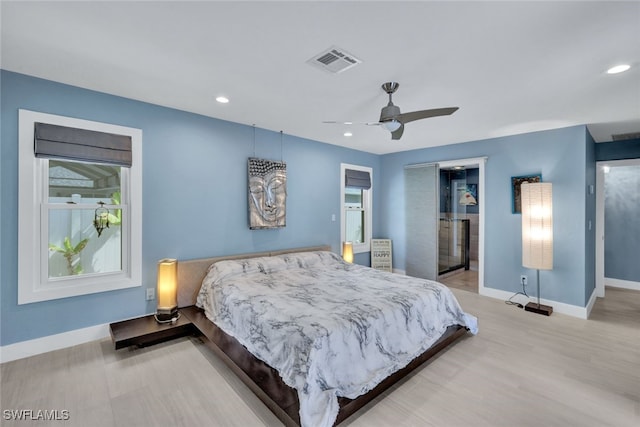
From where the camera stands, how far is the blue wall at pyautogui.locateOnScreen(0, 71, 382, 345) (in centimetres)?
250

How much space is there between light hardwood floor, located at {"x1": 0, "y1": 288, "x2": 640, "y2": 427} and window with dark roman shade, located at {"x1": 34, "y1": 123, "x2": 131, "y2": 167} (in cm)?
189

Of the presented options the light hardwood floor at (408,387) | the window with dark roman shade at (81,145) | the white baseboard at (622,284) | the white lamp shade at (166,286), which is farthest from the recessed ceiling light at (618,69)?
the white baseboard at (622,284)

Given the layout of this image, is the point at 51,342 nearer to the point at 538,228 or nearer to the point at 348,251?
the point at 348,251

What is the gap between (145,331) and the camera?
276 centimetres

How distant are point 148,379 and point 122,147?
2.30 m

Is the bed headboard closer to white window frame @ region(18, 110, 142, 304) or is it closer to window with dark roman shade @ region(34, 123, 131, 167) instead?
white window frame @ region(18, 110, 142, 304)

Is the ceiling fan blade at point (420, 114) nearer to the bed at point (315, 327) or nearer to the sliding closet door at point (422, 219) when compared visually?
the bed at point (315, 327)

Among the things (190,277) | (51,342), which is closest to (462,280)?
(190,277)

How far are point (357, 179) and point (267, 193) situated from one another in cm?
207

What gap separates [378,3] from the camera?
1603mm

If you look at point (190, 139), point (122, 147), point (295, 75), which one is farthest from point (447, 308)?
point (122, 147)

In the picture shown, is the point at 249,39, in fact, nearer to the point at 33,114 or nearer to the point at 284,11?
the point at 284,11

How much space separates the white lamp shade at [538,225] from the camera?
152 inches

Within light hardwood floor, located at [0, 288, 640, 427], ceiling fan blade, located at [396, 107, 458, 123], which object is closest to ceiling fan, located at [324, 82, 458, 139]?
ceiling fan blade, located at [396, 107, 458, 123]
